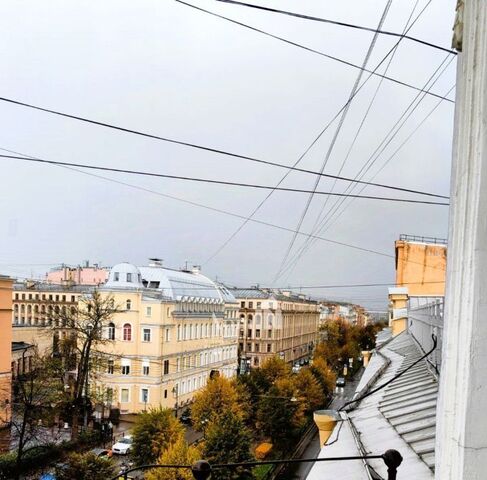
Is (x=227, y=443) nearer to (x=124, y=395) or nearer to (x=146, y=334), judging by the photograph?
(x=146, y=334)

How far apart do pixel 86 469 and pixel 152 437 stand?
241 centimetres

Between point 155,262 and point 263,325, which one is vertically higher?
point 155,262

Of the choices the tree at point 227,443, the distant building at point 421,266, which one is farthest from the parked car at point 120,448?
the distant building at point 421,266

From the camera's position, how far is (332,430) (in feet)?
13.6

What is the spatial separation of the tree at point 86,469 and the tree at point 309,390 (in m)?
11.2

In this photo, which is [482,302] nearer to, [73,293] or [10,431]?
[10,431]

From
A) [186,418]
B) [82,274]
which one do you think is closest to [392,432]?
[186,418]

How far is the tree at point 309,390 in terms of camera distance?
71.3ft

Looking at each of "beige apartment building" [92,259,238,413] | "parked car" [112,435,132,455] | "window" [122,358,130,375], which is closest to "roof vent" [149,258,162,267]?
"beige apartment building" [92,259,238,413]

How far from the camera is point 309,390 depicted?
862 inches

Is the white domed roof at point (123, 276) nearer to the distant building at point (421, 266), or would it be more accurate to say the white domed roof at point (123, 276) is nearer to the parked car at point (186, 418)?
the parked car at point (186, 418)

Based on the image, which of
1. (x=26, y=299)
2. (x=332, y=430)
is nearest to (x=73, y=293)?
(x=26, y=299)

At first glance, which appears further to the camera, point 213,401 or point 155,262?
point 155,262

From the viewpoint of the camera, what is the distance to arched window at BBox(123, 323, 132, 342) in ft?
79.4
